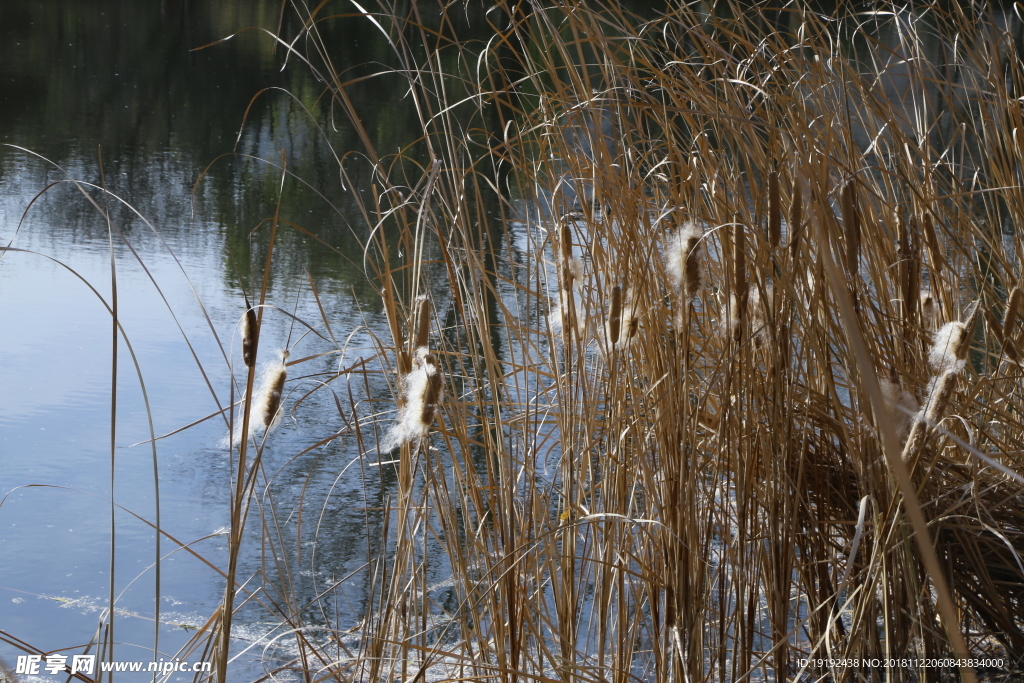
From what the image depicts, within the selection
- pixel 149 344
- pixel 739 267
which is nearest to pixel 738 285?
pixel 739 267

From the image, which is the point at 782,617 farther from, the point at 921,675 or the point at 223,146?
the point at 223,146

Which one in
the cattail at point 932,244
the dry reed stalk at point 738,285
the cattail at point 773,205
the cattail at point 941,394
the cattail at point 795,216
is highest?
the cattail at point 932,244

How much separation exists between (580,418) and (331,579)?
62 centimetres

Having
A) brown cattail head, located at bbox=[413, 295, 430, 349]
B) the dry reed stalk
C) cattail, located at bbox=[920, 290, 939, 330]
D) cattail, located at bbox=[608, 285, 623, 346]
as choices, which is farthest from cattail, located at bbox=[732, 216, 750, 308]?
cattail, located at bbox=[920, 290, 939, 330]

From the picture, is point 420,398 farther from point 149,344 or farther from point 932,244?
point 149,344

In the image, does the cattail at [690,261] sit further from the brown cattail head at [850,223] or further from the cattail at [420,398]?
the cattail at [420,398]

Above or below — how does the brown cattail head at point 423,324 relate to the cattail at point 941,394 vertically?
above

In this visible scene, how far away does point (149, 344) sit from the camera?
2.20m

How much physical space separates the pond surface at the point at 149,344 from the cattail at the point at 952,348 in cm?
50

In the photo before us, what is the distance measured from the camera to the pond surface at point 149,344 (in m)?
1.31

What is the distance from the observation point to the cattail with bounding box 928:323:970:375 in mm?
738

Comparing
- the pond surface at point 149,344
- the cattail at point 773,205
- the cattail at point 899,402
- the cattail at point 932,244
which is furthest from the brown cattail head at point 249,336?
the cattail at point 932,244

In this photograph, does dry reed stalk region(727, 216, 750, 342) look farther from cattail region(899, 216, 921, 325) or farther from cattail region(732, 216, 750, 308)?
cattail region(899, 216, 921, 325)

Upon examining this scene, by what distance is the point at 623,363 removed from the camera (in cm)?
93
